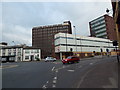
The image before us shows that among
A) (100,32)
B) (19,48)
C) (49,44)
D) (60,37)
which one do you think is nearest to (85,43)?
(60,37)

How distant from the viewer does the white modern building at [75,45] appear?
54.4 m

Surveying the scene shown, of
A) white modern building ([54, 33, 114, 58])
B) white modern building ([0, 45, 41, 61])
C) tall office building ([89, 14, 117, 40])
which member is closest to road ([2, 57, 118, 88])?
white modern building ([54, 33, 114, 58])

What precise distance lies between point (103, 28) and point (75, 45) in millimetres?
44799

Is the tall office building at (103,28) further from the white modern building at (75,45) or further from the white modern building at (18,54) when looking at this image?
the white modern building at (18,54)

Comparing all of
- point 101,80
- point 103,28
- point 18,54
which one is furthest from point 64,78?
point 103,28

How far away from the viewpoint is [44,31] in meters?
109

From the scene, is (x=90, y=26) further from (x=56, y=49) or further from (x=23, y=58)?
(x=23, y=58)

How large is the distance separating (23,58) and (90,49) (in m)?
43.7

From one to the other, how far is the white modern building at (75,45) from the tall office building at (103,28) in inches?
659

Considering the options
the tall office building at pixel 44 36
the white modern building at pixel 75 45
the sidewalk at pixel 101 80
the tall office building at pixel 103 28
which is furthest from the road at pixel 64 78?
the tall office building at pixel 44 36

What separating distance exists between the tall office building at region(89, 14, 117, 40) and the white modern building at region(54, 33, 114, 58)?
16.7m

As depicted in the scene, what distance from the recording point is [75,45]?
6034 centimetres

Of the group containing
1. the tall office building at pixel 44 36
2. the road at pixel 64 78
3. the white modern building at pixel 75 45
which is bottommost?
the road at pixel 64 78

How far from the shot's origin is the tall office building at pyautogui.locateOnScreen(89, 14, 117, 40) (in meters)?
89.5
